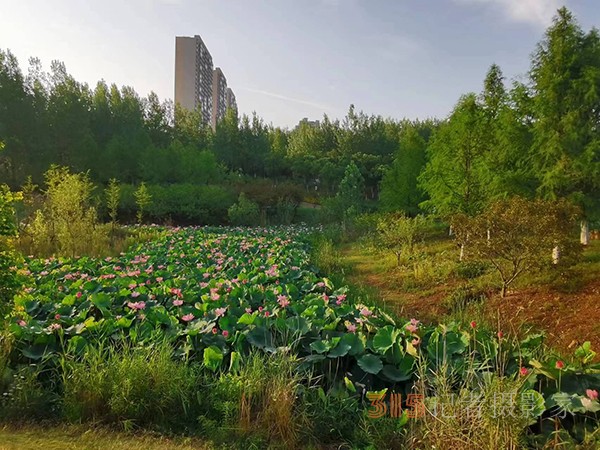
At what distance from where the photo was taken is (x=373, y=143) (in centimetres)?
3762

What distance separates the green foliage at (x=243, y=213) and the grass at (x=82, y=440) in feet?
54.3

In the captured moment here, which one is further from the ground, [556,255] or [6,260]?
[6,260]

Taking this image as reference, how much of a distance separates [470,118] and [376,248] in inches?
164

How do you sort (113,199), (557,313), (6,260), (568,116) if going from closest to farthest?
1. (6,260)
2. (557,313)
3. (568,116)
4. (113,199)

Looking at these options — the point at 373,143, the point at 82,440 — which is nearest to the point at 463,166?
the point at 82,440

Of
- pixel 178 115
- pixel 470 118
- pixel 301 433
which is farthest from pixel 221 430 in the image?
pixel 178 115

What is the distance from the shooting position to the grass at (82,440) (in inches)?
92.0

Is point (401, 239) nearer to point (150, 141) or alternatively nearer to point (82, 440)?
point (82, 440)

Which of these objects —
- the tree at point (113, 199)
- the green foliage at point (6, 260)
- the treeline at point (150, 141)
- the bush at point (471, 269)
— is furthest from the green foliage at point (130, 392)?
the treeline at point (150, 141)

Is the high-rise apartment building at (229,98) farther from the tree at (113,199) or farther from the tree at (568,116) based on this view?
the tree at (568,116)

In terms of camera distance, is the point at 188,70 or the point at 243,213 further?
the point at 188,70

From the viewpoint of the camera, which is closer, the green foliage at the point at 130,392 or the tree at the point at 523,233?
the green foliage at the point at 130,392

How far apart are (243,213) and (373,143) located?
855 inches

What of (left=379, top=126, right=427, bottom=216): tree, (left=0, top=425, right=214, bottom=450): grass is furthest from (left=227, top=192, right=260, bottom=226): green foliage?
(left=0, top=425, right=214, bottom=450): grass
